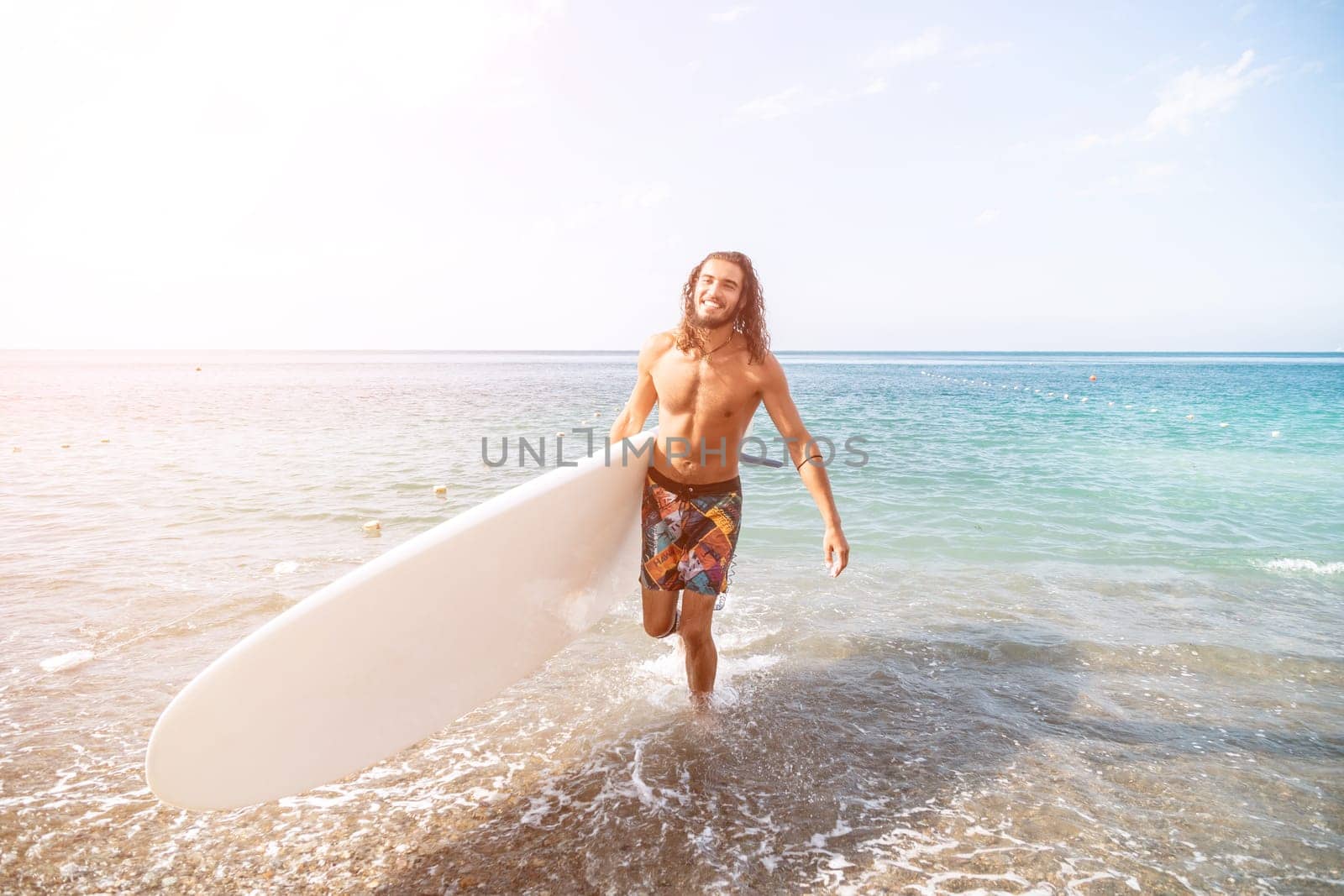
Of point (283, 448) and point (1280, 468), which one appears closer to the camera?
point (1280, 468)

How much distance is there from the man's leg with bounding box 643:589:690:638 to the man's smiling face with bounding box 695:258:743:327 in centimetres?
114

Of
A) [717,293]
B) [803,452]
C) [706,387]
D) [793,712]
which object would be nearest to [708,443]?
[706,387]

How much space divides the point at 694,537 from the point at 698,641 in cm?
48

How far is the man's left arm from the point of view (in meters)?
2.81

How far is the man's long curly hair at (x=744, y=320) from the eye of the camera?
2957 millimetres

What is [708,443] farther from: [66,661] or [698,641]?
[66,661]

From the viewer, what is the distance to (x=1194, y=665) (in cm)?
372

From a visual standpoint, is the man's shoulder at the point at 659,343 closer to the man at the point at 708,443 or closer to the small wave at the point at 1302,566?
the man at the point at 708,443

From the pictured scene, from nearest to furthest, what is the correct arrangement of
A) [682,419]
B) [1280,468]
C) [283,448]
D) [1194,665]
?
[682,419] → [1194,665] → [1280,468] → [283,448]

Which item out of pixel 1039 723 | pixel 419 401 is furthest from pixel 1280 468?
pixel 419 401

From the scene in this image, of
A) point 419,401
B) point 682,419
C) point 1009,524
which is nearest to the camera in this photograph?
point 682,419

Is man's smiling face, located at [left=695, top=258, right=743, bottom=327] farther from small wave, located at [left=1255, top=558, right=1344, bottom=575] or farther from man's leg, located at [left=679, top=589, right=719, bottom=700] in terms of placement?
small wave, located at [left=1255, top=558, right=1344, bottom=575]

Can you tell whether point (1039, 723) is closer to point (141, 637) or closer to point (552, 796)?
point (552, 796)

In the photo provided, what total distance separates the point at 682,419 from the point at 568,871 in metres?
1.65
